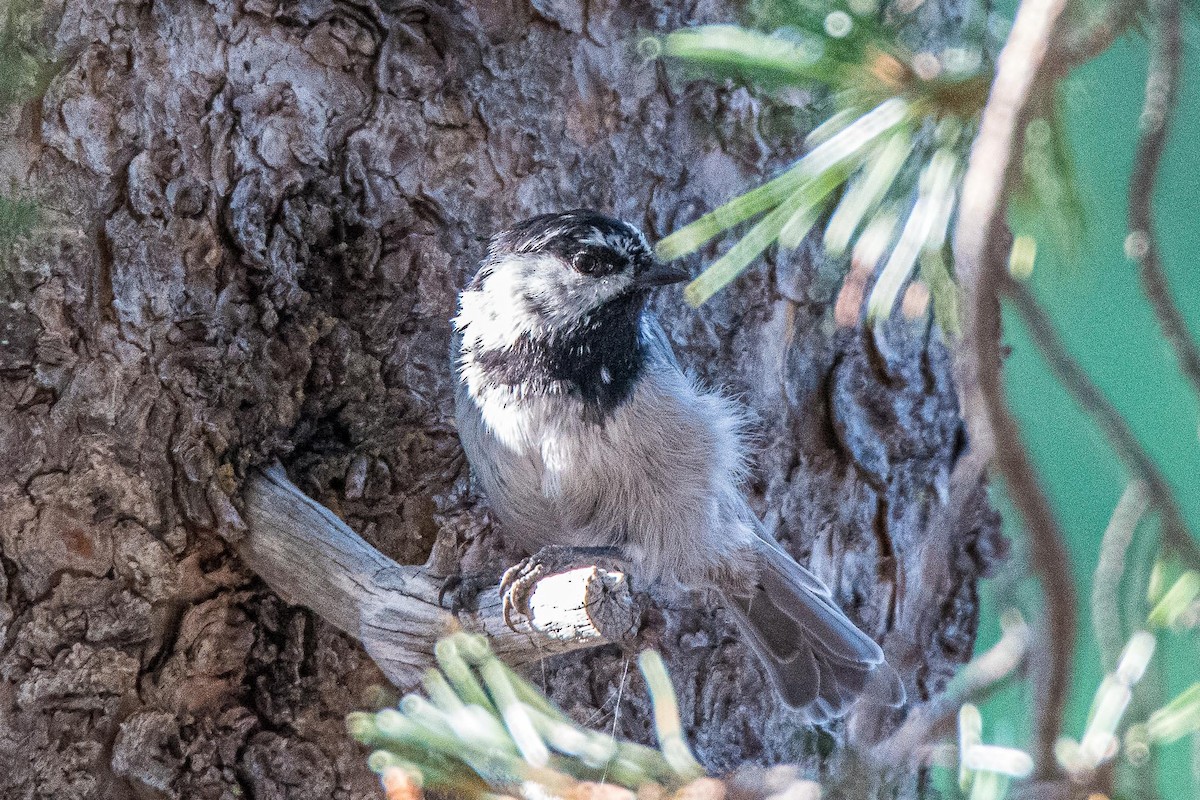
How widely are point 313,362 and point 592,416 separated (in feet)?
1.85

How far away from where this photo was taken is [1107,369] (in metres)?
2.77

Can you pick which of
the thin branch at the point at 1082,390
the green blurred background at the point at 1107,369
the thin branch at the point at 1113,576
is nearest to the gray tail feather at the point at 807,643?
the green blurred background at the point at 1107,369

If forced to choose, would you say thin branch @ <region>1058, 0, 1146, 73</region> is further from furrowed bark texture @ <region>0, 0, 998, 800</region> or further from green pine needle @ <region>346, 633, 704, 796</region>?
furrowed bark texture @ <region>0, 0, 998, 800</region>

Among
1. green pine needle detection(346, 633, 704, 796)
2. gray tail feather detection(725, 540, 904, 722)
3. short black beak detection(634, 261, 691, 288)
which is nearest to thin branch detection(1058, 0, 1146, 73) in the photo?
green pine needle detection(346, 633, 704, 796)

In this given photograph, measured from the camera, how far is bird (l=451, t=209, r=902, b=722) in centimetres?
216

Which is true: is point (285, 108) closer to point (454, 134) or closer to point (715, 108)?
point (454, 134)

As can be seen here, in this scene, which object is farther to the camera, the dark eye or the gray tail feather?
the gray tail feather

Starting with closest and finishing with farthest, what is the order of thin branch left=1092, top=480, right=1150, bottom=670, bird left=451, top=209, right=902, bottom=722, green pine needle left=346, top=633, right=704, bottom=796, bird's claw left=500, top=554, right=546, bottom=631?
thin branch left=1092, top=480, right=1150, bottom=670
green pine needle left=346, top=633, right=704, bottom=796
bird's claw left=500, top=554, right=546, bottom=631
bird left=451, top=209, right=902, bottom=722

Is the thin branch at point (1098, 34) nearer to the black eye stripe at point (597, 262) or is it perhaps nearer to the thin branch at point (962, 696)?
the thin branch at point (962, 696)

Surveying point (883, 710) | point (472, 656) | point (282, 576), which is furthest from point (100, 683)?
point (883, 710)

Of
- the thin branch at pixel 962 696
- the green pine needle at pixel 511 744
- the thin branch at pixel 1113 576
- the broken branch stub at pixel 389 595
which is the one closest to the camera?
the thin branch at pixel 1113 576

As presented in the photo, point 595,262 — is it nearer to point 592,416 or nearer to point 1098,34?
point 592,416

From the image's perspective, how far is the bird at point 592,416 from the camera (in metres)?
2.16

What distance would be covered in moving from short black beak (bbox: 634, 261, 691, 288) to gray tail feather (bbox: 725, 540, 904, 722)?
23.9 inches
